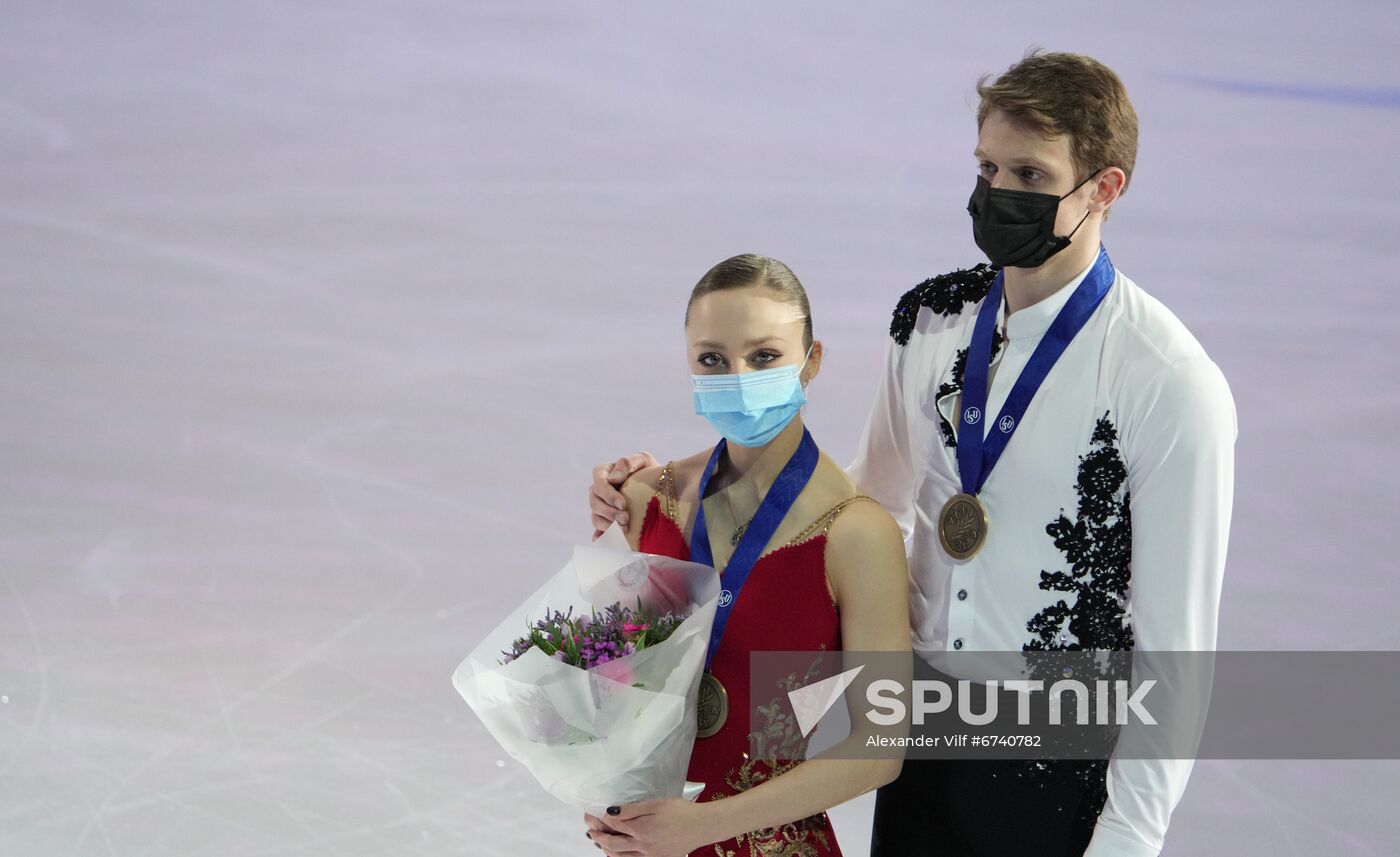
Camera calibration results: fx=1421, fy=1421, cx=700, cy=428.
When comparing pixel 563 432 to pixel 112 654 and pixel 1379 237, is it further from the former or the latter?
pixel 1379 237

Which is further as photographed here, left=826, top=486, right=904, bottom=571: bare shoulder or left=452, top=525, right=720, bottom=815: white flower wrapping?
left=826, top=486, right=904, bottom=571: bare shoulder

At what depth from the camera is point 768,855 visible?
7.98 ft

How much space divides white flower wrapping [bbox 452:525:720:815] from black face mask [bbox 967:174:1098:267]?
0.73 metres

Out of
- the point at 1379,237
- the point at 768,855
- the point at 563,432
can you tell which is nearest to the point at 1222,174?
the point at 1379,237

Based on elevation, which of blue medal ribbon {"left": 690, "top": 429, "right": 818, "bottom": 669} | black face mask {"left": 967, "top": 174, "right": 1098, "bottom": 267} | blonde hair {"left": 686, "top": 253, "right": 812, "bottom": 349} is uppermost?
black face mask {"left": 967, "top": 174, "right": 1098, "bottom": 267}

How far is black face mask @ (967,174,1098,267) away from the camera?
7.68ft

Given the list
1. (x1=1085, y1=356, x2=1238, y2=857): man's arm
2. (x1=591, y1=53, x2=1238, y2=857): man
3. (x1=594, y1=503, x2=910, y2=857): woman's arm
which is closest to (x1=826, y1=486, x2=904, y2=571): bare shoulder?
(x1=594, y1=503, x2=910, y2=857): woman's arm

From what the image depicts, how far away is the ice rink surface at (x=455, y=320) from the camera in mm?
4996

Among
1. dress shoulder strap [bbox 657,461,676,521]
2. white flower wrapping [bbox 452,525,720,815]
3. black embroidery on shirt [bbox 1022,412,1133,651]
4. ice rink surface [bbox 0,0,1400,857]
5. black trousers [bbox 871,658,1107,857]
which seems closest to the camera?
white flower wrapping [bbox 452,525,720,815]

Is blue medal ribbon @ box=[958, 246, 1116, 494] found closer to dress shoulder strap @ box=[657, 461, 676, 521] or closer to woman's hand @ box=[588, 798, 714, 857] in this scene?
dress shoulder strap @ box=[657, 461, 676, 521]

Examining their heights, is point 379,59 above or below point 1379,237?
above

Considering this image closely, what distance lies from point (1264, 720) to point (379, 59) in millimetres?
4867

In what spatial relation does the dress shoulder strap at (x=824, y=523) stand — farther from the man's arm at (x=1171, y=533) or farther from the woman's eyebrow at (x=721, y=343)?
the man's arm at (x=1171, y=533)

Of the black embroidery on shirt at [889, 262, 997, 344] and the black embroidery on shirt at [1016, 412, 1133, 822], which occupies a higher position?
the black embroidery on shirt at [889, 262, 997, 344]
